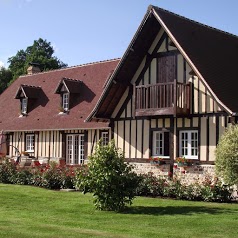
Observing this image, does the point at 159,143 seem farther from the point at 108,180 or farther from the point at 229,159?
the point at 108,180

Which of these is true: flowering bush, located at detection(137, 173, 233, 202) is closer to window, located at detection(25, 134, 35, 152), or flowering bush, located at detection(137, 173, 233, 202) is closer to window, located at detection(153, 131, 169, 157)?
window, located at detection(153, 131, 169, 157)

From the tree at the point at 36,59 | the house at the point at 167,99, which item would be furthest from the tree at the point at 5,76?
the house at the point at 167,99

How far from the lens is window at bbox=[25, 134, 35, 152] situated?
27828 millimetres

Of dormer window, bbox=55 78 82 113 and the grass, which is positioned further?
dormer window, bbox=55 78 82 113

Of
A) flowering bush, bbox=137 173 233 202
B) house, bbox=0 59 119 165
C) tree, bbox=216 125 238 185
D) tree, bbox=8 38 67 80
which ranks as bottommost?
flowering bush, bbox=137 173 233 202

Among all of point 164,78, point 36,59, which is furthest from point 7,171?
point 36,59

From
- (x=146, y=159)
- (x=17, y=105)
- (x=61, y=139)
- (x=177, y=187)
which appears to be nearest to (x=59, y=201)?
(x=177, y=187)

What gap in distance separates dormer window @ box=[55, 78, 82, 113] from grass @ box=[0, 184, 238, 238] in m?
10.6

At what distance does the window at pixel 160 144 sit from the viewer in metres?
20.2

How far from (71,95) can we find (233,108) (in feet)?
40.4

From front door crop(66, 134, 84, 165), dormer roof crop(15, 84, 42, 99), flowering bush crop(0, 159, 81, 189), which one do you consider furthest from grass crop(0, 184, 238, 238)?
dormer roof crop(15, 84, 42, 99)

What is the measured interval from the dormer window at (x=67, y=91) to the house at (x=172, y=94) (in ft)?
18.4

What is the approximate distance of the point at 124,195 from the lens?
14.0m

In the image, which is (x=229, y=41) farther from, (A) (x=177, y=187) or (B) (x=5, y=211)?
(B) (x=5, y=211)
